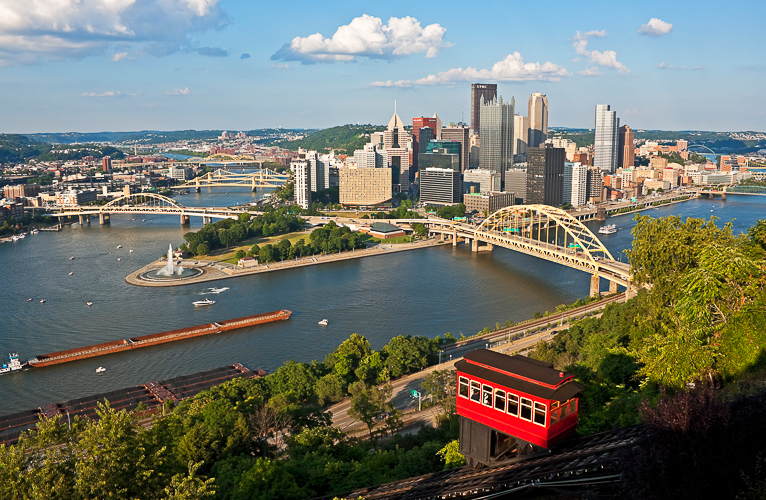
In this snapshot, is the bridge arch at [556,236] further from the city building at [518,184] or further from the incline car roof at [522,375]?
the incline car roof at [522,375]

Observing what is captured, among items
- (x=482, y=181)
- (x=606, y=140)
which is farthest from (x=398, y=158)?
(x=606, y=140)

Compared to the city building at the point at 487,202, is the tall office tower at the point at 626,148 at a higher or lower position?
higher

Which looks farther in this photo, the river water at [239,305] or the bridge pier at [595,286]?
the bridge pier at [595,286]

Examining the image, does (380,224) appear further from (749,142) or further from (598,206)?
(749,142)

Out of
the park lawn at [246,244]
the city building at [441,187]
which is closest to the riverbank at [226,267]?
the park lawn at [246,244]

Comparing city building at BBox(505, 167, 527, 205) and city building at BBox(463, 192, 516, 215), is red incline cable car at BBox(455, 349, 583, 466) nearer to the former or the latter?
city building at BBox(463, 192, 516, 215)

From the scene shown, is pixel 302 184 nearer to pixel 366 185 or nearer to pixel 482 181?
pixel 366 185

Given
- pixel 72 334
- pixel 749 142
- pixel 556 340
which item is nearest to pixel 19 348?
pixel 72 334
